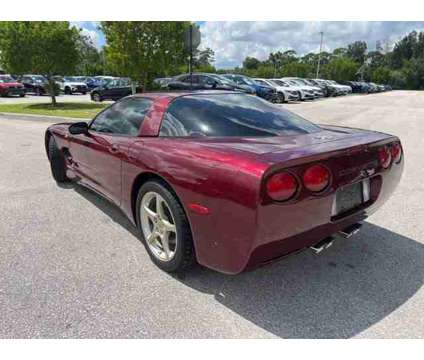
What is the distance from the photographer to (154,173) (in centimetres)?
266

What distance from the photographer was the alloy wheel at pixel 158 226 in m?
2.67

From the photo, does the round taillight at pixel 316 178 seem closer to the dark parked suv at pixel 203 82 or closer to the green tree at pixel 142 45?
the green tree at pixel 142 45

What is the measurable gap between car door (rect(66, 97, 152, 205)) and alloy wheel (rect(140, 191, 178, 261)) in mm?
470

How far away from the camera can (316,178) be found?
2.14 metres

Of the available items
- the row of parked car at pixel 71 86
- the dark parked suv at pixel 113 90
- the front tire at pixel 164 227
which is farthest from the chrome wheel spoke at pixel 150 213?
the dark parked suv at pixel 113 90

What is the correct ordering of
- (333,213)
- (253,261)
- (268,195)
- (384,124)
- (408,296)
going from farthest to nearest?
(384,124)
(408,296)
(333,213)
(253,261)
(268,195)

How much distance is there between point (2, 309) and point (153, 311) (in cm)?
103

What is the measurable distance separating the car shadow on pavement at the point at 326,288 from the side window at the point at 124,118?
1.48 m

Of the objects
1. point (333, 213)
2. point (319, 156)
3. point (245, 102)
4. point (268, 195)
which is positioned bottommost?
point (333, 213)

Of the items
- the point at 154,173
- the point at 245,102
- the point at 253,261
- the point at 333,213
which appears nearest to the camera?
the point at 253,261

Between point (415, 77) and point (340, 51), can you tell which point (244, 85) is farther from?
point (340, 51)

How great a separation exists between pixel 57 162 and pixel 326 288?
3.94 meters
